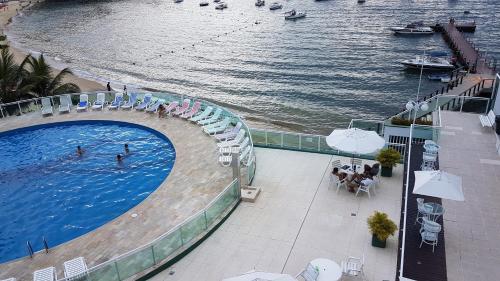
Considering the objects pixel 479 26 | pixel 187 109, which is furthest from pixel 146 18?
pixel 187 109

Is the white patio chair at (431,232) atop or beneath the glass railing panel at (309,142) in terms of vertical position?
atop

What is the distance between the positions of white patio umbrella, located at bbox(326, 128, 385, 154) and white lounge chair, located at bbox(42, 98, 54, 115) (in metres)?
17.7

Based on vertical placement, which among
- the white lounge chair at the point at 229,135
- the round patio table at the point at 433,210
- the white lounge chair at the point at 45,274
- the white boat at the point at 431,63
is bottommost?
the white boat at the point at 431,63

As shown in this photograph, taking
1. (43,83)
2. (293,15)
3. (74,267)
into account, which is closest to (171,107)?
(43,83)

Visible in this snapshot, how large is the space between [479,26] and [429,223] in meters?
70.1

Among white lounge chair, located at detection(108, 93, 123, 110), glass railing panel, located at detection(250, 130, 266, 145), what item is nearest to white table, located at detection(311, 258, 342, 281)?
glass railing panel, located at detection(250, 130, 266, 145)

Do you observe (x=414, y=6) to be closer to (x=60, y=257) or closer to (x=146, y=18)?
(x=146, y=18)

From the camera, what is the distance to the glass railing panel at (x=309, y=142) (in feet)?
61.8

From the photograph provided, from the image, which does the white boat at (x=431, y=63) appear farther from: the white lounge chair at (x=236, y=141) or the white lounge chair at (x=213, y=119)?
the white lounge chair at (x=236, y=141)

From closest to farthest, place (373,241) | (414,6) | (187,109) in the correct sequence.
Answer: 1. (373,241)
2. (187,109)
3. (414,6)

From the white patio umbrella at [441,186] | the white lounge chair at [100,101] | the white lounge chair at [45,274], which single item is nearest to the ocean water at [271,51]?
the white lounge chair at [100,101]

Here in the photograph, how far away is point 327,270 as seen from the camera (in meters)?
10.8

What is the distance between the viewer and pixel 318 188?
16.3m

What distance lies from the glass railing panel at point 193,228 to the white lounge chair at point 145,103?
44.5 feet
